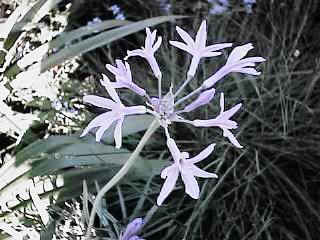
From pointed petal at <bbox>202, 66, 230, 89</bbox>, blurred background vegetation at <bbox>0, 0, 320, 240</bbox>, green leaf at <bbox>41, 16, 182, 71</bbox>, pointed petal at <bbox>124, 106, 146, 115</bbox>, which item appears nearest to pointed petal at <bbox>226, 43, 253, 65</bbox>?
pointed petal at <bbox>202, 66, 230, 89</bbox>

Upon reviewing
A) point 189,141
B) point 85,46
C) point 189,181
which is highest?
point 189,181

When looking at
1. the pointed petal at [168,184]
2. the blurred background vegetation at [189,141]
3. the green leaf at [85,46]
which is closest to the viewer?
the pointed petal at [168,184]

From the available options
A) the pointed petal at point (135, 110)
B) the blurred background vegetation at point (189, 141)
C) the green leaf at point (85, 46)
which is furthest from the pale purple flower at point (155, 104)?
the green leaf at point (85, 46)

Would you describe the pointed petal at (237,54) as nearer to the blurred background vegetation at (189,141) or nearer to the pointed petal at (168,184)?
the pointed petal at (168,184)

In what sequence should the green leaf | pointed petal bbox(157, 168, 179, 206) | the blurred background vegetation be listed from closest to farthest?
pointed petal bbox(157, 168, 179, 206) < the blurred background vegetation < the green leaf

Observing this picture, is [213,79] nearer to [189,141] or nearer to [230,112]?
[230,112]

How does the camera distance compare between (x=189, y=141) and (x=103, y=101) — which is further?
(x=189, y=141)

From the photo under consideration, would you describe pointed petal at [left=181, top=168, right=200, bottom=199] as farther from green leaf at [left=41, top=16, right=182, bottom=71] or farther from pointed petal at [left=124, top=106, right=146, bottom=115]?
green leaf at [left=41, top=16, right=182, bottom=71]

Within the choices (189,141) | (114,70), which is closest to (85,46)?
(189,141)

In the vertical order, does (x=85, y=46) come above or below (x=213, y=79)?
below
